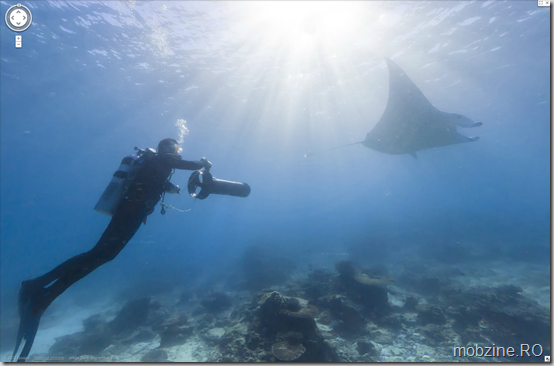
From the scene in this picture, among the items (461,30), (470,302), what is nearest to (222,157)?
(461,30)

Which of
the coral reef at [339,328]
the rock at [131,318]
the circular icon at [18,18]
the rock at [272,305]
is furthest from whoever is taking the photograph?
the circular icon at [18,18]

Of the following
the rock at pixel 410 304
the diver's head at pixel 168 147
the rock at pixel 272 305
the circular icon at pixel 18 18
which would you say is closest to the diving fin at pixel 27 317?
the diver's head at pixel 168 147

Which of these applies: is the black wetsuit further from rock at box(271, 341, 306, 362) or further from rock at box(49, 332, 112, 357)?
rock at box(49, 332, 112, 357)

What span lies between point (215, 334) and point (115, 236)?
7.44 meters

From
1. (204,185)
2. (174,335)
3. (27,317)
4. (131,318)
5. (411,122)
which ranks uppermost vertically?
(411,122)

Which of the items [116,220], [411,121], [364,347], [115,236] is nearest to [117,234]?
[115,236]

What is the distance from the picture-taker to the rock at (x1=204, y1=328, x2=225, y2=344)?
851 cm

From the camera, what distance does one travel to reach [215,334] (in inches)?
355

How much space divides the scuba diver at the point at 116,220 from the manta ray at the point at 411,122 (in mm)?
9645

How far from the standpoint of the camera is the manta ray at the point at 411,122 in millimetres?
9430

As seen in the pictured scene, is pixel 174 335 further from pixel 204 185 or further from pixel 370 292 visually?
pixel 370 292

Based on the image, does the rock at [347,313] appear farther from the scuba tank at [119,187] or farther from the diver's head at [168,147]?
the scuba tank at [119,187]

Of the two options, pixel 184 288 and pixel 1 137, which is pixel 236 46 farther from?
pixel 1 137

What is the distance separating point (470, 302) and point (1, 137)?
47.2m
